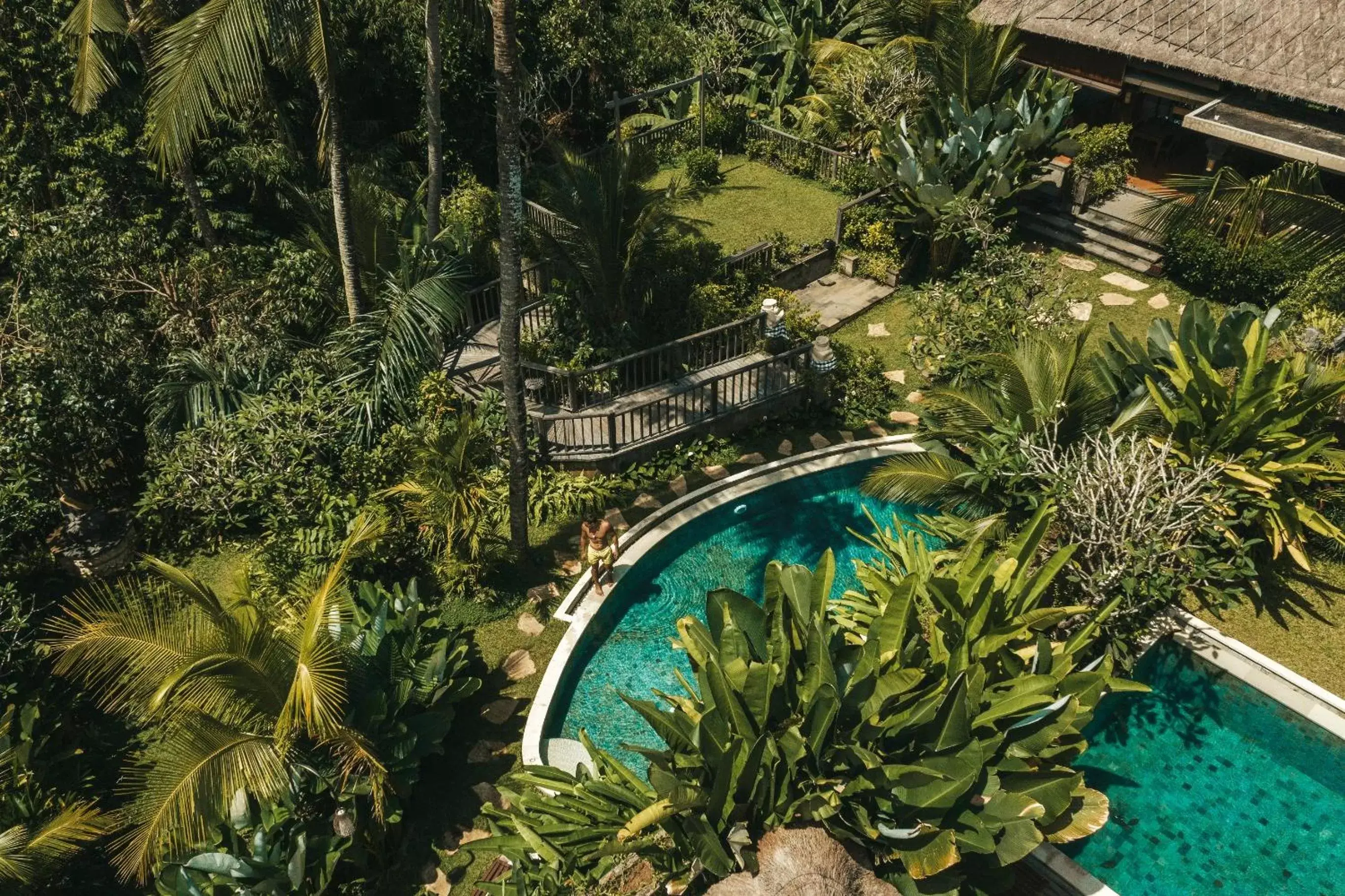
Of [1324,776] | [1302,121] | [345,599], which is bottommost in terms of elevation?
[1324,776]

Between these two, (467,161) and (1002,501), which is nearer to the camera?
(1002,501)

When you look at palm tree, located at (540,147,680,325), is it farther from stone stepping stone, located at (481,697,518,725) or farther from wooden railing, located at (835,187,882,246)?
stone stepping stone, located at (481,697,518,725)

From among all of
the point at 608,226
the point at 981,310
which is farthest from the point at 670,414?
the point at 981,310

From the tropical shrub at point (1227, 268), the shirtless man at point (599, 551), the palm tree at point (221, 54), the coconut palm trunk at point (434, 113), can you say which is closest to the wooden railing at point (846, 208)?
the tropical shrub at point (1227, 268)

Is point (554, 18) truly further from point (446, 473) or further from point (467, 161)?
point (446, 473)

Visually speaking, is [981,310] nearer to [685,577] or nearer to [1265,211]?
[1265,211]

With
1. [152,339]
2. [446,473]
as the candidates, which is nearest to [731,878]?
[446,473]

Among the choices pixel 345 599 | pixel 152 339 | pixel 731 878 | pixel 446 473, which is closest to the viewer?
pixel 731 878
